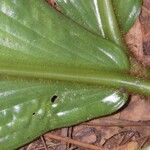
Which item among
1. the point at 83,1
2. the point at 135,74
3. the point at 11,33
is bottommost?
the point at 135,74

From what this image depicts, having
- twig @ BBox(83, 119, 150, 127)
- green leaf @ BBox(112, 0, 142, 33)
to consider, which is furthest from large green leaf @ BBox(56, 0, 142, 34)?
twig @ BBox(83, 119, 150, 127)

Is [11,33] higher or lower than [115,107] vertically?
higher

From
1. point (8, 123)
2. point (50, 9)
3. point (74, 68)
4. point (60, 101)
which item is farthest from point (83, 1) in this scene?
point (8, 123)

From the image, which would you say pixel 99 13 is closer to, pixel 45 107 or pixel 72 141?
pixel 45 107

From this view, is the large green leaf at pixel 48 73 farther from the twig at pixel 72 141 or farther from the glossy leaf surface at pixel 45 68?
the twig at pixel 72 141

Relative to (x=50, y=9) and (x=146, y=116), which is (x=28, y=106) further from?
(x=146, y=116)

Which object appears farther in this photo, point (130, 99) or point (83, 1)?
point (130, 99)

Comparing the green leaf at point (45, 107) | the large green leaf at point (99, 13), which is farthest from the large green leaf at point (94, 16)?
the green leaf at point (45, 107)

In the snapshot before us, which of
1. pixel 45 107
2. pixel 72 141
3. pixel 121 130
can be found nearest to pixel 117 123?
pixel 121 130

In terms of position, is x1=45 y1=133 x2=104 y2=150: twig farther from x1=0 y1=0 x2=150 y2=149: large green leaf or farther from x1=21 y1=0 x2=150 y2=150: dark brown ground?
x1=0 y1=0 x2=150 y2=149: large green leaf
